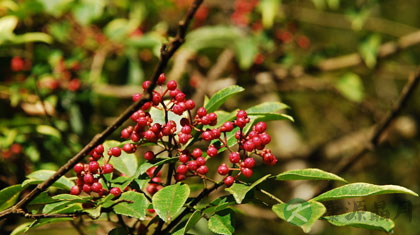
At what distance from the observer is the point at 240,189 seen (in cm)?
71

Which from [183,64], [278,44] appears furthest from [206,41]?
[278,44]

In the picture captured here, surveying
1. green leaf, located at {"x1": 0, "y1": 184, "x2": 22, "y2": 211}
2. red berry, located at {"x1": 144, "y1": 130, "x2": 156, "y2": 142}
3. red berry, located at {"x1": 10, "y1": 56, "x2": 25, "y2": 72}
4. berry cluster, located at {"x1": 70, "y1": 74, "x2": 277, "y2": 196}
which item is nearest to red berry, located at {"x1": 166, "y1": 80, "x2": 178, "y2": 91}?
berry cluster, located at {"x1": 70, "y1": 74, "x2": 277, "y2": 196}

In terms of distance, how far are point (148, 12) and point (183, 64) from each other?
1.23 ft

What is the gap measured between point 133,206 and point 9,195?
291 millimetres

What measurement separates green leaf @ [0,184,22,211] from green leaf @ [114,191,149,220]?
21 cm

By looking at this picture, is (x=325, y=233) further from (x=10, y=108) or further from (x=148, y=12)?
(x=10, y=108)

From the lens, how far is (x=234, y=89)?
0.83 metres

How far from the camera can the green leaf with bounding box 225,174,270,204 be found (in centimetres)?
67

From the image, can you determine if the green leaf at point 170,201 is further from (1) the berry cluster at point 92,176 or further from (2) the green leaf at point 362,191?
(2) the green leaf at point 362,191

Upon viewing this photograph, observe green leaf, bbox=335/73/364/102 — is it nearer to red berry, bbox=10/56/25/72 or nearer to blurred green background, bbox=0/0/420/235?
blurred green background, bbox=0/0/420/235

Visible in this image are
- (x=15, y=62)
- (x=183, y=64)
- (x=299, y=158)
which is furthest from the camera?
(x=299, y=158)

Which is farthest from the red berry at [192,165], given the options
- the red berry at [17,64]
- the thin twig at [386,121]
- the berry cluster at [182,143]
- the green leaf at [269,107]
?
the red berry at [17,64]

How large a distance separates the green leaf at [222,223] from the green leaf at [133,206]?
0.11 metres

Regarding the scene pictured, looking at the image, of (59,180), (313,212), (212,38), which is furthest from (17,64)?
(313,212)
